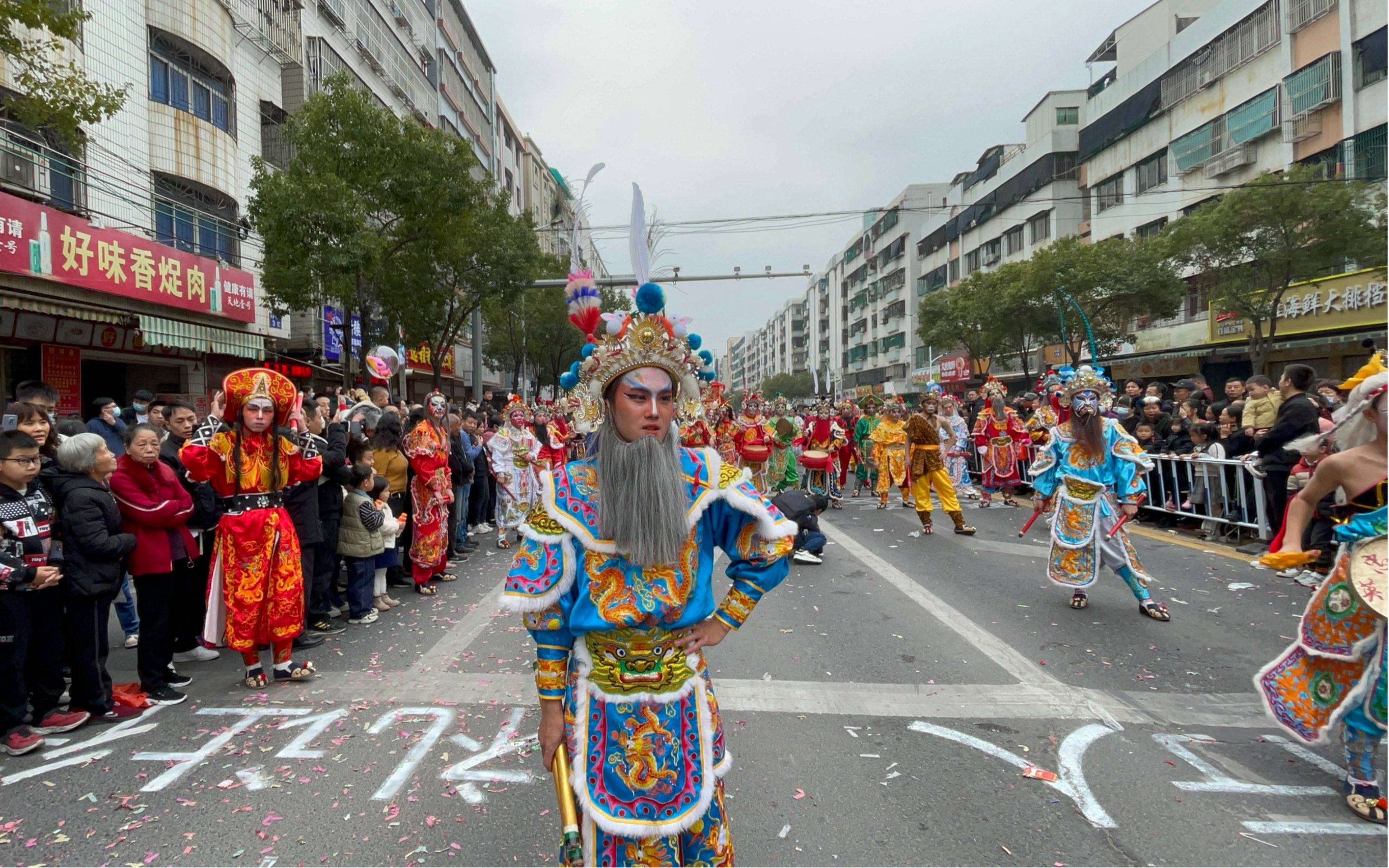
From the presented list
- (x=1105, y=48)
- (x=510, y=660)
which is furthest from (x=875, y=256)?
(x=510, y=660)

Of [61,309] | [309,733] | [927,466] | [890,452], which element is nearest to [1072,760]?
[309,733]

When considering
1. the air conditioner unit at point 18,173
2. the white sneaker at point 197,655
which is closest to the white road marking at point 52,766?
the white sneaker at point 197,655

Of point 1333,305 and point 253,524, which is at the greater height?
point 1333,305

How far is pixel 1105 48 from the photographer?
3591cm

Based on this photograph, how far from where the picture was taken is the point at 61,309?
11250 mm

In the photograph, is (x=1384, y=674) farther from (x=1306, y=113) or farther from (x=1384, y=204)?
(x=1306, y=113)

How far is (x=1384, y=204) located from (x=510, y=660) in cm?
2303

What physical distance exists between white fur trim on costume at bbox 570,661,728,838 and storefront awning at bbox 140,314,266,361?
13.8m

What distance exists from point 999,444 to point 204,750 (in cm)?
1340

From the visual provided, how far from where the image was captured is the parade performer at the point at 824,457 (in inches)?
504

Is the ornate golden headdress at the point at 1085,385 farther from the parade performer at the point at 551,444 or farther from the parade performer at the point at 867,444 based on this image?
the parade performer at the point at 867,444

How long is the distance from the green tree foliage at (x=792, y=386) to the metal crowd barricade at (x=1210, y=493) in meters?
81.6

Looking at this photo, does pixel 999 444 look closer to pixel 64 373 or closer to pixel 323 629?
pixel 323 629

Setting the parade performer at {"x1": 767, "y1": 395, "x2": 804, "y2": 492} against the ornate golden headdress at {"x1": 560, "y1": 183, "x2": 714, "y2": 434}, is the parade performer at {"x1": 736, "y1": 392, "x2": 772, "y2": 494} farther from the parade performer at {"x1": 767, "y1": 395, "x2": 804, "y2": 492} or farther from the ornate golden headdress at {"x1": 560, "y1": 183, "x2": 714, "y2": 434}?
the ornate golden headdress at {"x1": 560, "y1": 183, "x2": 714, "y2": 434}
